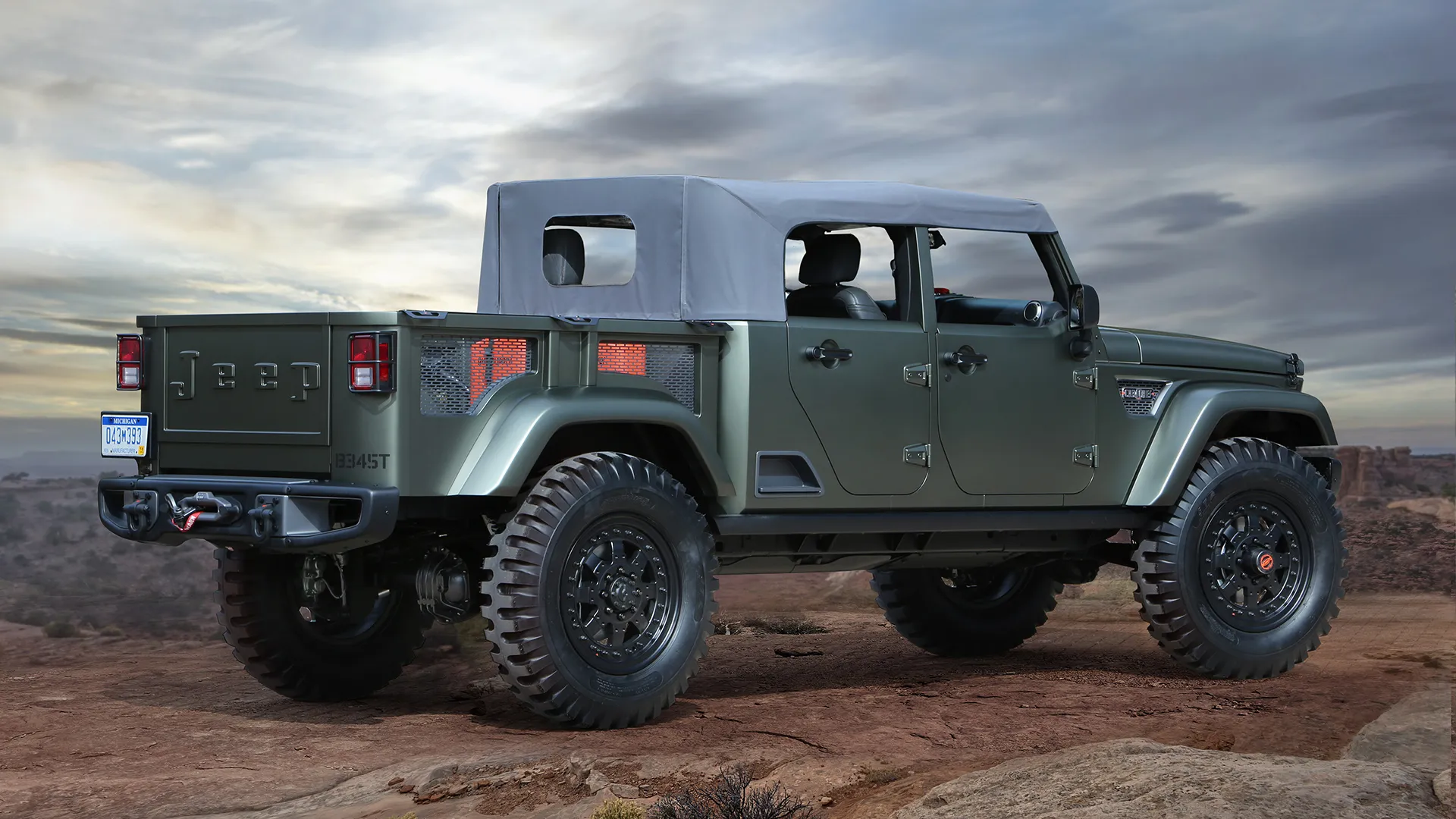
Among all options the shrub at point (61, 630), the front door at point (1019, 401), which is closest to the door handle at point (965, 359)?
the front door at point (1019, 401)

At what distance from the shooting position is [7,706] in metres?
8.56

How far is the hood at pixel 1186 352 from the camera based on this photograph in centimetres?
888

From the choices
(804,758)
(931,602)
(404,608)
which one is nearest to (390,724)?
(404,608)

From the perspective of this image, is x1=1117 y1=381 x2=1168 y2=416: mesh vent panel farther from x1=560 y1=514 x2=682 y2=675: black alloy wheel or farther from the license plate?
the license plate

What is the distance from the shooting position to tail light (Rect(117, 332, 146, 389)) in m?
7.34

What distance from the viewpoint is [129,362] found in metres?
7.38

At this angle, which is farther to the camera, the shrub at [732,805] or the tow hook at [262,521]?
the tow hook at [262,521]

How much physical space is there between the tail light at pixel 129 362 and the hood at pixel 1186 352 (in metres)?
5.42

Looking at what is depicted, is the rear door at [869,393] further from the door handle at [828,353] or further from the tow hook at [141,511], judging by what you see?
the tow hook at [141,511]

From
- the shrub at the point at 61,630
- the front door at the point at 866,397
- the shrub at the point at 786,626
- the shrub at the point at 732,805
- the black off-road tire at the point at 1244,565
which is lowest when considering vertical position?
the shrub at the point at 61,630

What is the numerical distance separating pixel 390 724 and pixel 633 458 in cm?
182

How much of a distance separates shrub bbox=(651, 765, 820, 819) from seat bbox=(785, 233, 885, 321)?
3.30m

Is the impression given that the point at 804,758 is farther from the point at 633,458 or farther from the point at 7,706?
the point at 7,706

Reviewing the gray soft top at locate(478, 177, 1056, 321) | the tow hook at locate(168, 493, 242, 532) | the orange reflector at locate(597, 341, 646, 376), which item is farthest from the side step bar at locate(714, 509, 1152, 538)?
the tow hook at locate(168, 493, 242, 532)
